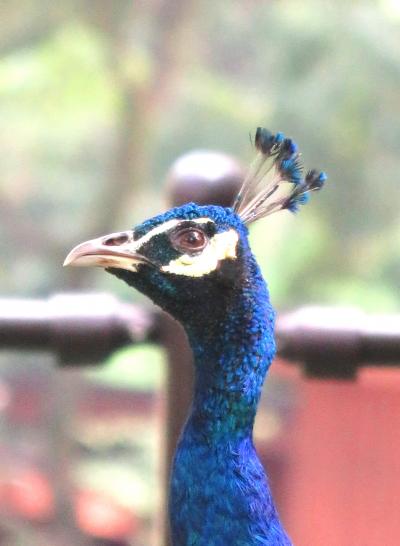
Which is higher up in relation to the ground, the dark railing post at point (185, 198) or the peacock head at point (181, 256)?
the dark railing post at point (185, 198)

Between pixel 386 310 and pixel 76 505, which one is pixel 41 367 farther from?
pixel 386 310

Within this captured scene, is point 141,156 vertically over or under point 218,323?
over

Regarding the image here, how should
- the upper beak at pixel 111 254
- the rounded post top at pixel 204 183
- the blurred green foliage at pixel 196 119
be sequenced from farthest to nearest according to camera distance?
the blurred green foliage at pixel 196 119 < the rounded post top at pixel 204 183 < the upper beak at pixel 111 254

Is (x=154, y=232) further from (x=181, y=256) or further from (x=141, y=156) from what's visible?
(x=141, y=156)

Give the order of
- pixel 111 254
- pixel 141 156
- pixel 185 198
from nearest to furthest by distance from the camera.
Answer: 1. pixel 111 254
2. pixel 185 198
3. pixel 141 156

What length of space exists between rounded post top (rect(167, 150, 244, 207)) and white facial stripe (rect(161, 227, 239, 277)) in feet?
0.79

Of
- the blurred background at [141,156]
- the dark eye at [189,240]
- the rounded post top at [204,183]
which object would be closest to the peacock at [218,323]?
the dark eye at [189,240]

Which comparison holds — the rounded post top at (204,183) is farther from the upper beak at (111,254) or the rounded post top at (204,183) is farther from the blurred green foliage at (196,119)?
the blurred green foliage at (196,119)

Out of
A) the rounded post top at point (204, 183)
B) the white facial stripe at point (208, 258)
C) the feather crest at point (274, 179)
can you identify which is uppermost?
the rounded post top at point (204, 183)

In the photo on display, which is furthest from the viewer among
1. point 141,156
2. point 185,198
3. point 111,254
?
point 141,156

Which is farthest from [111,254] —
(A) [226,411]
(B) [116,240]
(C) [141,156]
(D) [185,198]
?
(C) [141,156]

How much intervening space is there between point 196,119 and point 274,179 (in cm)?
123

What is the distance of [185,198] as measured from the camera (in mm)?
736

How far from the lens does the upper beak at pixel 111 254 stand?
0.47 metres
